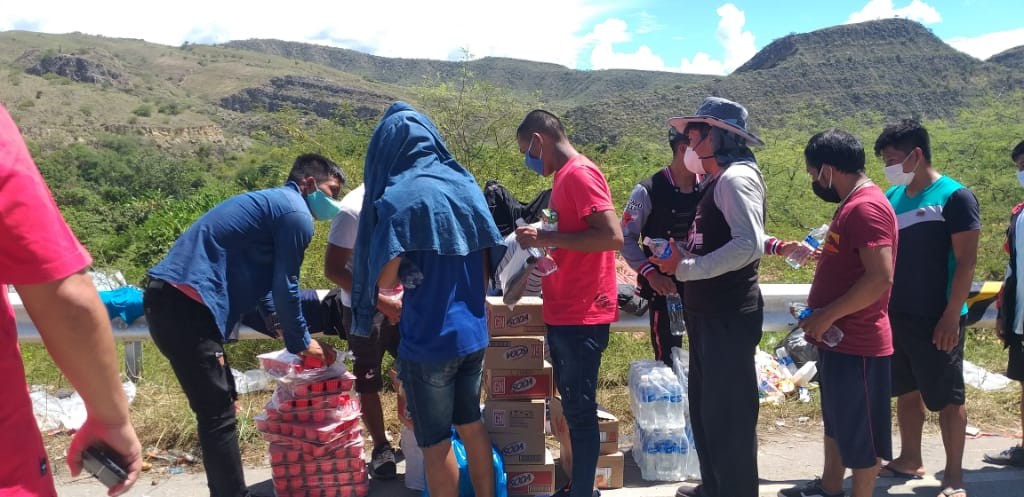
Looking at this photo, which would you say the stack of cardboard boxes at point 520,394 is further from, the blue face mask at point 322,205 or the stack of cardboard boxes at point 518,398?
the blue face mask at point 322,205

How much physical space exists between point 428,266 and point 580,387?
1.03 m

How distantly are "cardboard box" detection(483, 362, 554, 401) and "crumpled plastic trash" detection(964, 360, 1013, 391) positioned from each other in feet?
12.4

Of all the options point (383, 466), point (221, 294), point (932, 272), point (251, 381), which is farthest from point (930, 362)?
point (251, 381)

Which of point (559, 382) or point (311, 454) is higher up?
point (559, 382)

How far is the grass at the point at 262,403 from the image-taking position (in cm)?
445

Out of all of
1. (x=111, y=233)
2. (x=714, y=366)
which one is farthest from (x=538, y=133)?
(x=111, y=233)

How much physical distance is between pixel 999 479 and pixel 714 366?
2131 millimetres

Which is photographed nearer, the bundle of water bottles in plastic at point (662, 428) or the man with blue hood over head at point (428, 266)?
the man with blue hood over head at point (428, 266)

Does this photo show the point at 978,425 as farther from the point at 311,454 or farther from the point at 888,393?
the point at 311,454

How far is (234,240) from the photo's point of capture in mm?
3455

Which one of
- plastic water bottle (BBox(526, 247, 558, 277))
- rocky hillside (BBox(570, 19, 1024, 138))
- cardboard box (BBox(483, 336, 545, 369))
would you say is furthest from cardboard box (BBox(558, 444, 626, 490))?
rocky hillside (BBox(570, 19, 1024, 138))

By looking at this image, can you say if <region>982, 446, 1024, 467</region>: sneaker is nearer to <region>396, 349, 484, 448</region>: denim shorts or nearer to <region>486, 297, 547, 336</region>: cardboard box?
<region>486, 297, 547, 336</region>: cardboard box

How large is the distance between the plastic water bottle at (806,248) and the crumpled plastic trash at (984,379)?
2988mm

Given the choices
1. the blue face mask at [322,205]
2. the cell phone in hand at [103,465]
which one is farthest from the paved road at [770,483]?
the cell phone in hand at [103,465]
